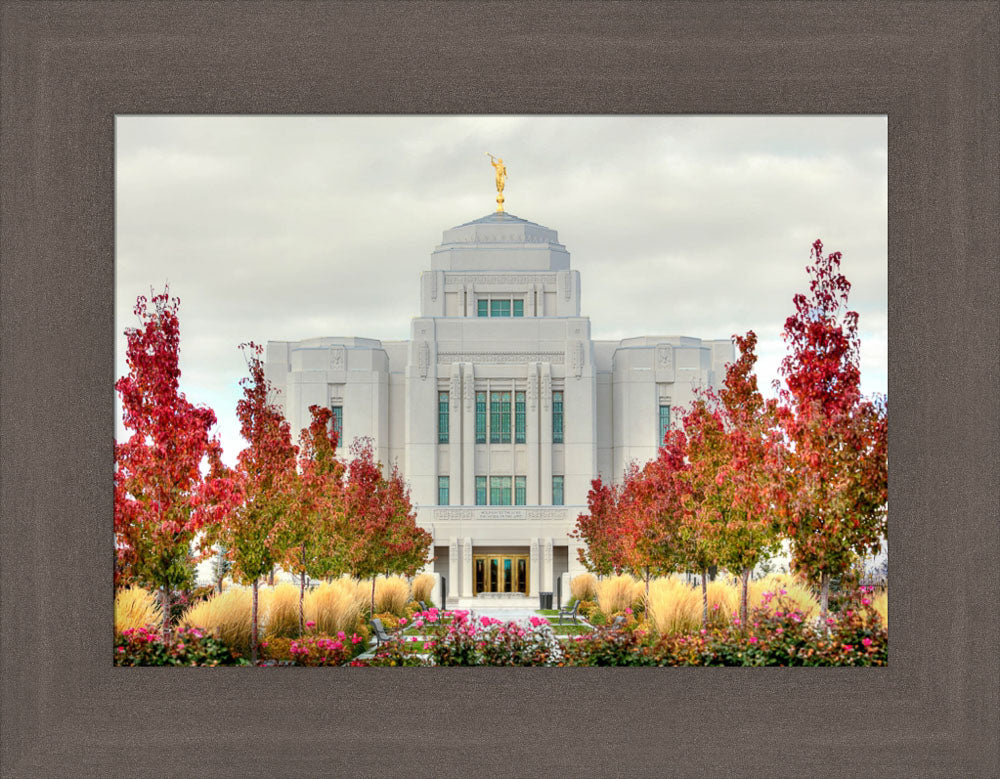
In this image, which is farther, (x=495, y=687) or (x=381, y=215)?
(x=381, y=215)

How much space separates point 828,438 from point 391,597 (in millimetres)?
5651

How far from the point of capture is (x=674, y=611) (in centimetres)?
863

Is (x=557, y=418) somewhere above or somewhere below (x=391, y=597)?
above

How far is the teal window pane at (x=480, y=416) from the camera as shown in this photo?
21.7m

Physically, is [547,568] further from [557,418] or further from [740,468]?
[740,468]

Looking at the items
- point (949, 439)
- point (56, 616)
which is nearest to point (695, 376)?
point (949, 439)

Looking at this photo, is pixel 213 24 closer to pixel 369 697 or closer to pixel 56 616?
pixel 56 616

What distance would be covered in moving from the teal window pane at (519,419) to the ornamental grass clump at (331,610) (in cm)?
1167

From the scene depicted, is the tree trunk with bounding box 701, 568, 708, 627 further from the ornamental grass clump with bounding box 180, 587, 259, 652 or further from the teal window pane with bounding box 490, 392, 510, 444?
the teal window pane with bounding box 490, 392, 510, 444

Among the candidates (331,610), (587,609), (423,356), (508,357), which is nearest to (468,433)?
(423,356)

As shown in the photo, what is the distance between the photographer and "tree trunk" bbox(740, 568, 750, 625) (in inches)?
319

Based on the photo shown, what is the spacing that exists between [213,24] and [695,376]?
50.9 ft

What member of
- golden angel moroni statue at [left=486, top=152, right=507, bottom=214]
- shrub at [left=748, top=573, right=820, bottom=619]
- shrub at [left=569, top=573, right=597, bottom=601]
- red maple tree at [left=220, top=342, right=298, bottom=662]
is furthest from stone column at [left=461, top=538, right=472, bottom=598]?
shrub at [left=748, top=573, right=820, bottom=619]

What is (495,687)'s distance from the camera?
20.8ft
